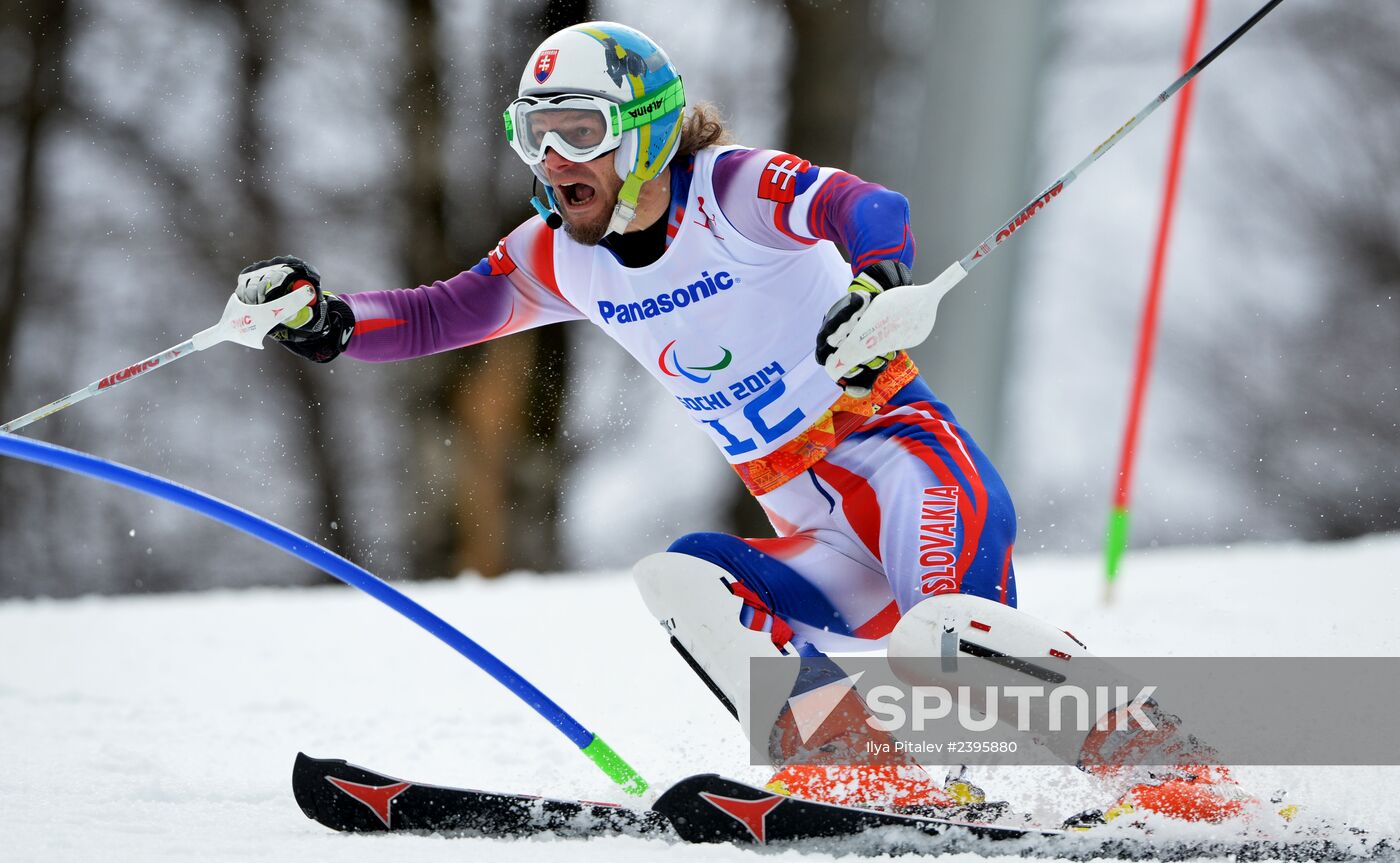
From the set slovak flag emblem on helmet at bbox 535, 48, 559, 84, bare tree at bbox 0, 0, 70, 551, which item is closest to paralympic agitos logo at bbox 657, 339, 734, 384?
slovak flag emblem on helmet at bbox 535, 48, 559, 84

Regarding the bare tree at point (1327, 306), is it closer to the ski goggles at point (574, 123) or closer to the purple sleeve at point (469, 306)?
the purple sleeve at point (469, 306)

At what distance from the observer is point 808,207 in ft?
8.99

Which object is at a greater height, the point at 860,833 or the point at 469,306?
the point at 469,306

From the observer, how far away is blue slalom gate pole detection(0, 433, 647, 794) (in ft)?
8.46

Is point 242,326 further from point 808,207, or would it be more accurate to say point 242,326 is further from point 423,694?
point 423,694

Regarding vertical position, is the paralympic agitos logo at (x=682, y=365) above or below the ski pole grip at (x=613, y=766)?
above

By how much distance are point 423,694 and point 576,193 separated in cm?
200

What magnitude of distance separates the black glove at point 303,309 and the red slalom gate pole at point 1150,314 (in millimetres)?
3073

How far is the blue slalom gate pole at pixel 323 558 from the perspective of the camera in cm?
258

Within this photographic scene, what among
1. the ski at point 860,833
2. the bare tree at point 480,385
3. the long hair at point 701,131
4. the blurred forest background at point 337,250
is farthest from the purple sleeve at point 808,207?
the bare tree at point 480,385

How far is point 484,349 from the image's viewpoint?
10172 millimetres

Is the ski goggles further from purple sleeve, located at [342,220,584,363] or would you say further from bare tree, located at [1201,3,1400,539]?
bare tree, located at [1201,3,1400,539]

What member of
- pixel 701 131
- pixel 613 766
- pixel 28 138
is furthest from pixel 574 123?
pixel 28 138

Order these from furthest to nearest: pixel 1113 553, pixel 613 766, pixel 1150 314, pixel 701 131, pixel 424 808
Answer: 1. pixel 1150 314
2. pixel 1113 553
3. pixel 701 131
4. pixel 613 766
5. pixel 424 808
